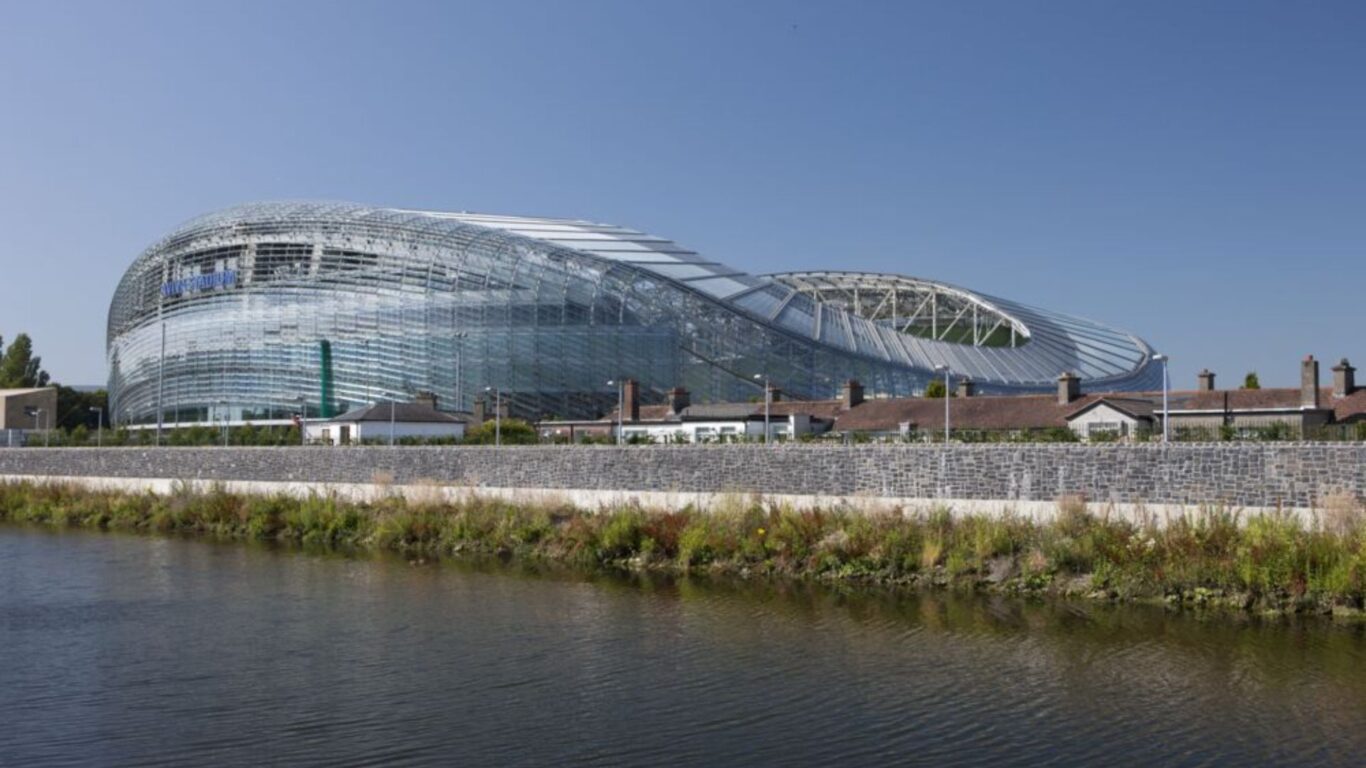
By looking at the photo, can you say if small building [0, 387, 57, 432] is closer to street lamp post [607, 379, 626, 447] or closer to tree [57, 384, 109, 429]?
tree [57, 384, 109, 429]

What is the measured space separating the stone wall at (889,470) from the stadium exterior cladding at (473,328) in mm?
28998

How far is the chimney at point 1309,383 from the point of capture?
47844mm

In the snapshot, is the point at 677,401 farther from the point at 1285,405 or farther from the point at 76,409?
the point at 76,409

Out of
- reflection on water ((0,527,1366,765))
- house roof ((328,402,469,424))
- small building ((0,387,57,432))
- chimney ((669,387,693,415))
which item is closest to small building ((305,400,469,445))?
house roof ((328,402,469,424))

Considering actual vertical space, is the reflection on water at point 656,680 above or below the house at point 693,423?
below

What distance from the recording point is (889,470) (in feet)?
114

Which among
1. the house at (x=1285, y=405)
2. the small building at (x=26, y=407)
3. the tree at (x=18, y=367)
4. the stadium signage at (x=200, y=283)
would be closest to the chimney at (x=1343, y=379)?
the house at (x=1285, y=405)

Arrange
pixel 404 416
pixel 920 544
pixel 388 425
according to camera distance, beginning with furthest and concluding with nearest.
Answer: pixel 404 416 → pixel 388 425 → pixel 920 544

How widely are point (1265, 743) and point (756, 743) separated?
280 inches

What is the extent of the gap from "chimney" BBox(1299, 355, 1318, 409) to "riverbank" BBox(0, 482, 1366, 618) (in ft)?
74.3

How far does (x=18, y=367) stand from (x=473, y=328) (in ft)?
229

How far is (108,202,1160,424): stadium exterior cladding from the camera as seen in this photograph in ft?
264

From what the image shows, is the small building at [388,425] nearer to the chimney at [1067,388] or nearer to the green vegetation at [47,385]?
the chimney at [1067,388]

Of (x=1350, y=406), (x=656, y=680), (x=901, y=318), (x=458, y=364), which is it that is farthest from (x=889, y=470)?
(x=901, y=318)
